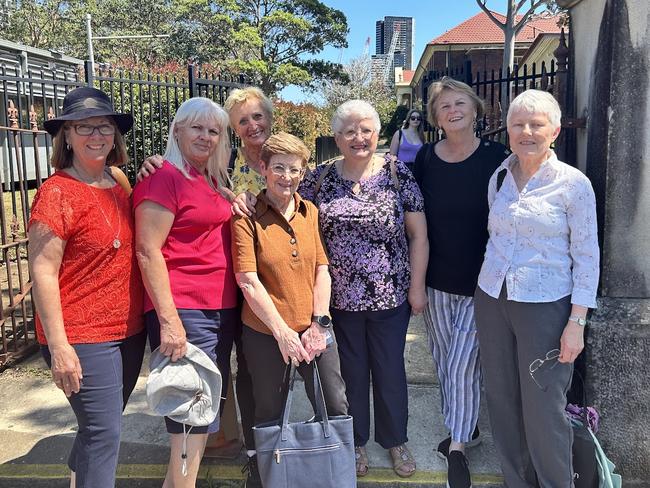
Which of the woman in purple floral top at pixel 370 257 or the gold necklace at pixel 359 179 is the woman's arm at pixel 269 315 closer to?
the woman in purple floral top at pixel 370 257

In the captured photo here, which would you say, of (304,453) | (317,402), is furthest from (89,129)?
(304,453)

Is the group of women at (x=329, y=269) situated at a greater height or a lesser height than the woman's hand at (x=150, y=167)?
lesser

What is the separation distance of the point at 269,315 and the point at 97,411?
0.84 metres

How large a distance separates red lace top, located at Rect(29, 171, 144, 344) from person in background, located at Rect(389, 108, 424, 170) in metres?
4.40

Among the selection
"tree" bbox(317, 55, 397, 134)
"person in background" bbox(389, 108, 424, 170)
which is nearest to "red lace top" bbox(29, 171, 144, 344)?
"person in background" bbox(389, 108, 424, 170)

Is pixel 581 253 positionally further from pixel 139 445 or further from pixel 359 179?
pixel 139 445

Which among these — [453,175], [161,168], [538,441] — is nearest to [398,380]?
[538,441]

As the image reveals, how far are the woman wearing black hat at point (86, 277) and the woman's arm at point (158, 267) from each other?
0.09 metres

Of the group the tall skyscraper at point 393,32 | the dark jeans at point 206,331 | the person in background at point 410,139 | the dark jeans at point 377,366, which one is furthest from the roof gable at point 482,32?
the tall skyscraper at point 393,32

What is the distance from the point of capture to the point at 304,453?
8.12ft

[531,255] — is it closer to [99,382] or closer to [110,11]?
[99,382]

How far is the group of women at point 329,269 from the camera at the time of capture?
2.36 metres

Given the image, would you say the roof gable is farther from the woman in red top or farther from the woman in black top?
the woman in red top

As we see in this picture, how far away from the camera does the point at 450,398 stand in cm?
314
